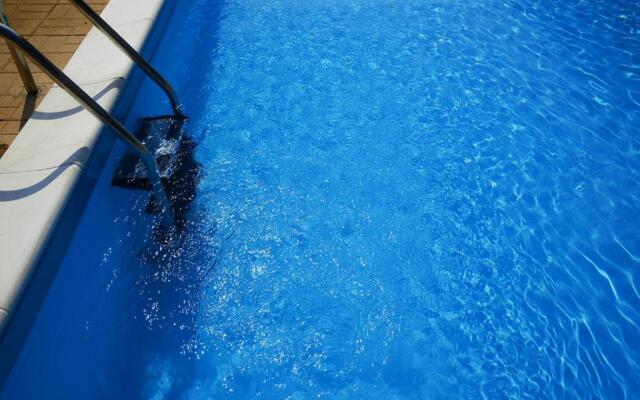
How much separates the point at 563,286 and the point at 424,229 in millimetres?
921

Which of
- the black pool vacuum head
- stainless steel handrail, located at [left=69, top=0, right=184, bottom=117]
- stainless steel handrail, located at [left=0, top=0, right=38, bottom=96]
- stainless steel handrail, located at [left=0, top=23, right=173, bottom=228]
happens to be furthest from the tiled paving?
stainless steel handrail, located at [left=0, top=23, right=173, bottom=228]

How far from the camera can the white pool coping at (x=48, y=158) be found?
2082mm

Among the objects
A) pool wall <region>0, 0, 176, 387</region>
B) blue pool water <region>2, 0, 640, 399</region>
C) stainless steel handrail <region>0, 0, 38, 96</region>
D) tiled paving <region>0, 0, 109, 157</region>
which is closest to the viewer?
pool wall <region>0, 0, 176, 387</region>

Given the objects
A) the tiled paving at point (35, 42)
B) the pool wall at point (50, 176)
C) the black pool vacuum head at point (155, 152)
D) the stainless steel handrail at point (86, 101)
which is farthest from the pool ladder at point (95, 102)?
the tiled paving at point (35, 42)

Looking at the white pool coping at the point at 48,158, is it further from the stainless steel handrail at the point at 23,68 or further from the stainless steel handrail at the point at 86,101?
the stainless steel handrail at the point at 86,101

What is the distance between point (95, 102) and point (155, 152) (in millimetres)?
979

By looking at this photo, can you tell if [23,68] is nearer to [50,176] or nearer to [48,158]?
[48,158]

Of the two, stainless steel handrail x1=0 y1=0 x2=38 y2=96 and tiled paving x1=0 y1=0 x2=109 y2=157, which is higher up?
stainless steel handrail x1=0 y1=0 x2=38 y2=96

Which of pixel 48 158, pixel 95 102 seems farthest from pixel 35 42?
pixel 95 102

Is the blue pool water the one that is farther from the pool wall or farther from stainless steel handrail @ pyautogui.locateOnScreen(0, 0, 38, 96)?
stainless steel handrail @ pyautogui.locateOnScreen(0, 0, 38, 96)

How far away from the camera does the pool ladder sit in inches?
81.3

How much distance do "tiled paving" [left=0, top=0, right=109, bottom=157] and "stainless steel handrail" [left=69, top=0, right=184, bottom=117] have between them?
2.60 feet

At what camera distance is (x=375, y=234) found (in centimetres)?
315

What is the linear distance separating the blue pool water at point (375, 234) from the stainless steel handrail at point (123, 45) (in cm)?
36
